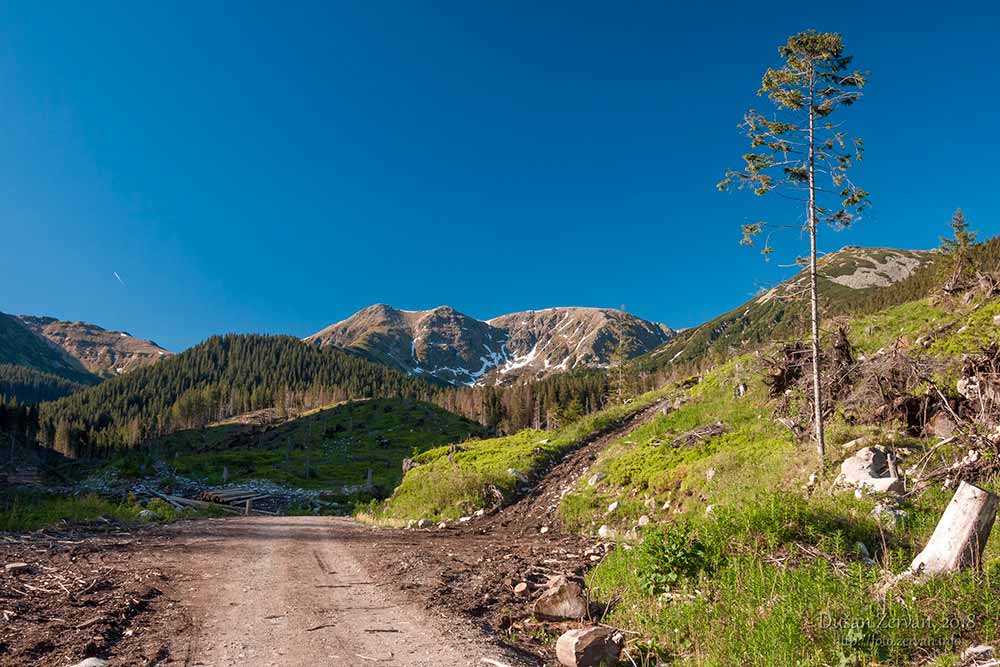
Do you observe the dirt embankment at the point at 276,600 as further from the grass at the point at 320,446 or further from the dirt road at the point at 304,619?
the grass at the point at 320,446

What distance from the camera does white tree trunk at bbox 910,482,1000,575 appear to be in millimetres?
6148

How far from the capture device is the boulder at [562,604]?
7805mm

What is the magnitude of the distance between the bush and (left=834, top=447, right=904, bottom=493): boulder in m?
4.85

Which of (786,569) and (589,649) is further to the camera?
(786,569)

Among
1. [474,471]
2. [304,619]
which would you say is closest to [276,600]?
[304,619]

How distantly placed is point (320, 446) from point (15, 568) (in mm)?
120992

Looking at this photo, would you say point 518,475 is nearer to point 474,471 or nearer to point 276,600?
point 474,471

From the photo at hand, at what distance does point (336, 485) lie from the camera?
7550 cm

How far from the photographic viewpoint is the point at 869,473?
11.0 meters

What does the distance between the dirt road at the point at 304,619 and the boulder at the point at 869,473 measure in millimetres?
8732

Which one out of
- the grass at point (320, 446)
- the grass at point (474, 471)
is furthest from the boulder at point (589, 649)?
the grass at point (320, 446)

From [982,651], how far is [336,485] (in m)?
79.5

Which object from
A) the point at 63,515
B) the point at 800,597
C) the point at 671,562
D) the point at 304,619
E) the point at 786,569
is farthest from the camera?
the point at 63,515

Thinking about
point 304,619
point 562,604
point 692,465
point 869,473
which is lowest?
point 304,619
